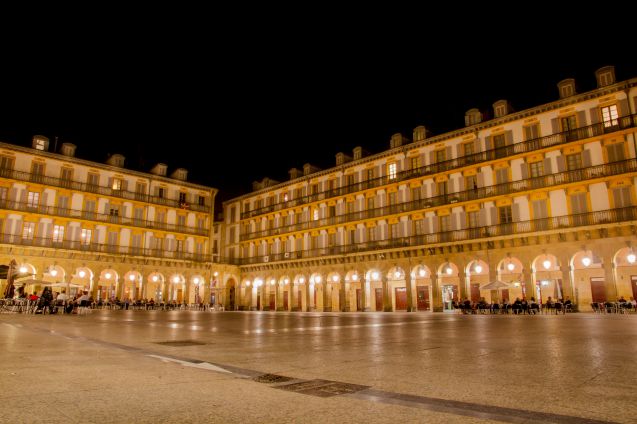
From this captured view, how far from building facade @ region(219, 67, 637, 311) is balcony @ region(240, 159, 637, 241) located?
9cm

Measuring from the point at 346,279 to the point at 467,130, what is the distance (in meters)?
17.1

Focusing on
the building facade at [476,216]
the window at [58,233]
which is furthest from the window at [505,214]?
the window at [58,233]

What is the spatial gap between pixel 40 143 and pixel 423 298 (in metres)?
37.6

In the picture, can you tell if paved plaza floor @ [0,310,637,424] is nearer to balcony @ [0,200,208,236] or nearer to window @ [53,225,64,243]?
balcony @ [0,200,208,236]

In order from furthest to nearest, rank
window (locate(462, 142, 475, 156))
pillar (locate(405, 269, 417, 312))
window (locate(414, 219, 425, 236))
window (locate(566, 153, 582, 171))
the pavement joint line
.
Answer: window (locate(414, 219, 425, 236))
pillar (locate(405, 269, 417, 312))
window (locate(462, 142, 475, 156))
window (locate(566, 153, 582, 171))
the pavement joint line

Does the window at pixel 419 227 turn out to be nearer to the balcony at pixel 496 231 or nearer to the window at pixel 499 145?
the balcony at pixel 496 231

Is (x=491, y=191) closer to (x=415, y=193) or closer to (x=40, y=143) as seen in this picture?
(x=415, y=193)

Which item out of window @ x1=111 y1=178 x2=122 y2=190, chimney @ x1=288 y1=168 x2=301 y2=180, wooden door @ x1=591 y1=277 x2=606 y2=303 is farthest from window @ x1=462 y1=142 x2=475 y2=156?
window @ x1=111 y1=178 x2=122 y2=190

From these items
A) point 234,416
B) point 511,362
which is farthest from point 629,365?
Result: point 234,416

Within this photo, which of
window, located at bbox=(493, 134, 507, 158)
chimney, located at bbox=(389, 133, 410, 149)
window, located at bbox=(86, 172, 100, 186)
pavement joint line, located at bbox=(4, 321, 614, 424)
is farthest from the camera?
window, located at bbox=(86, 172, 100, 186)

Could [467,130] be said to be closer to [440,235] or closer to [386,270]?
[440,235]

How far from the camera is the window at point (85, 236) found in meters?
43.1

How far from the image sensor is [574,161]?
30953 mm

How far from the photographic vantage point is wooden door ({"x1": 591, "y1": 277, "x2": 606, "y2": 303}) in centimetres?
2884
